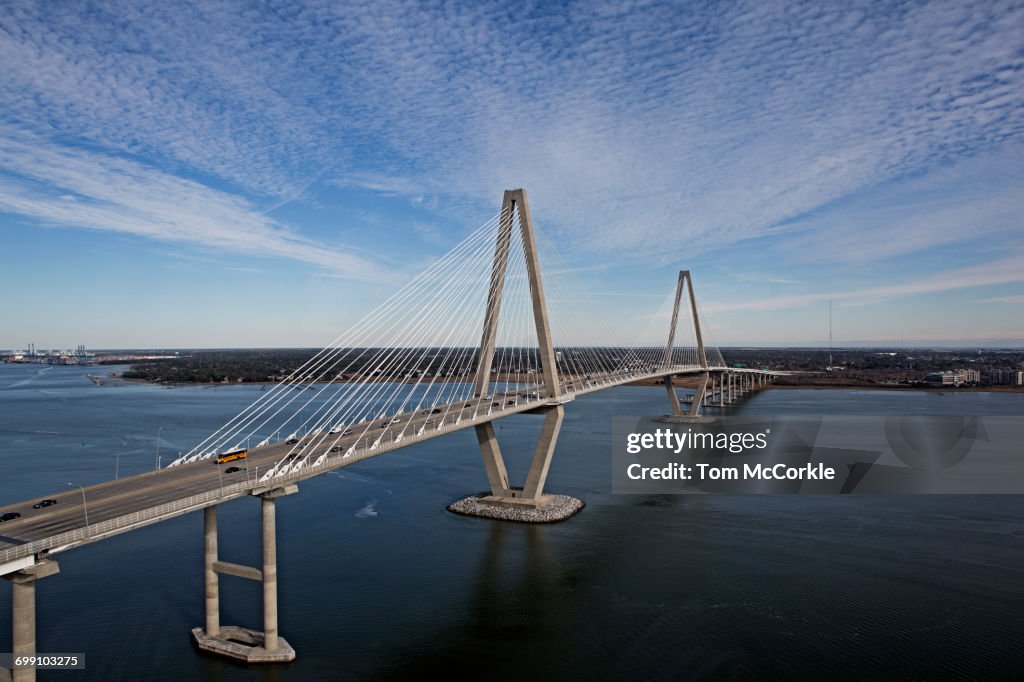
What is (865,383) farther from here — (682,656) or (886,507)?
(682,656)

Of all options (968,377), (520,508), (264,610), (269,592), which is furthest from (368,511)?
→ (968,377)

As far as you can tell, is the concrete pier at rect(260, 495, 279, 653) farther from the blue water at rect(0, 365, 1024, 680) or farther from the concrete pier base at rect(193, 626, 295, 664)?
the blue water at rect(0, 365, 1024, 680)

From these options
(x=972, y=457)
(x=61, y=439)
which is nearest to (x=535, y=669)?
(x=972, y=457)

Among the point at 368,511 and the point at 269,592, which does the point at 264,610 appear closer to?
the point at 269,592

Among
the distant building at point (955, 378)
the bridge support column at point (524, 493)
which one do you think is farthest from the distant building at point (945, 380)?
the bridge support column at point (524, 493)

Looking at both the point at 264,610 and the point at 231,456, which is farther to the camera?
the point at 231,456

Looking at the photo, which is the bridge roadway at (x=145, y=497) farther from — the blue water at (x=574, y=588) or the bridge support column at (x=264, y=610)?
the blue water at (x=574, y=588)

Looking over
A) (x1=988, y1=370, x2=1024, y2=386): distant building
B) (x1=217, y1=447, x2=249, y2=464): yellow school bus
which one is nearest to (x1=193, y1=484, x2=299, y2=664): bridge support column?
(x1=217, y1=447, x2=249, y2=464): yellow school bus
